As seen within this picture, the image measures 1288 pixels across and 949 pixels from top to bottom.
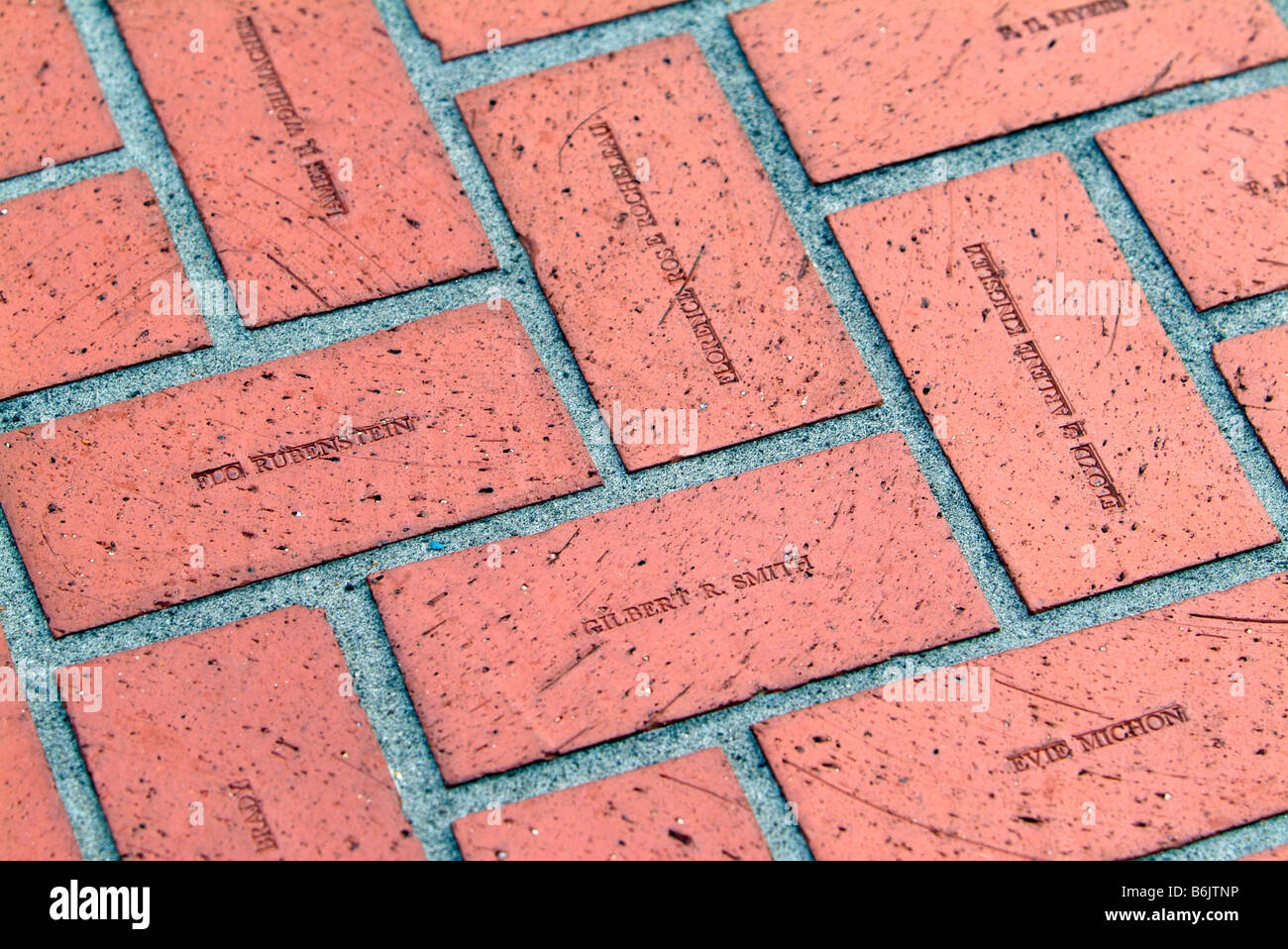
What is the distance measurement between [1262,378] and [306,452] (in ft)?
5.08

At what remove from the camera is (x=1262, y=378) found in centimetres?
180

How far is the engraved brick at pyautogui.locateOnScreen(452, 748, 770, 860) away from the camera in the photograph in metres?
1.60

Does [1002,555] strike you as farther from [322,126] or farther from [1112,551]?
[322,126]

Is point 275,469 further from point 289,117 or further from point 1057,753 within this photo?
point 1057,753

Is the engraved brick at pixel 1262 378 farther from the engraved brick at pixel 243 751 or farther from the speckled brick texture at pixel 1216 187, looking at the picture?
the engraved brick at pixel 243 751

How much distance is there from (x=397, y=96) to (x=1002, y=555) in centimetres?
127

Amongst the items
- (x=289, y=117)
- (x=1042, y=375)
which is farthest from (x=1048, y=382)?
(x=289, y=117)

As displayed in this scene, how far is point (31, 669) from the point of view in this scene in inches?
64.6

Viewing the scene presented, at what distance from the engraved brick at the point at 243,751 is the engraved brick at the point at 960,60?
1173 mm

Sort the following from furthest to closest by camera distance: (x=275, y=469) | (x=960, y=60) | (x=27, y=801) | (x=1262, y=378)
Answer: (x=960, y=60) < (x=1262, y=378) < (x=275, y=469) < (x=27, y=801)

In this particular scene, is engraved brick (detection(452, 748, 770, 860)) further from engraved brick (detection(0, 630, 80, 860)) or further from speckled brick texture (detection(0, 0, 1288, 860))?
engraved brick (detection(0, 630, 80, 860))
